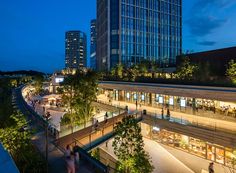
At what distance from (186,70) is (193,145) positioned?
82.3 ft

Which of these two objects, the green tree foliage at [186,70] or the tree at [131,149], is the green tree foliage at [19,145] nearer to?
the tree at [131,149]

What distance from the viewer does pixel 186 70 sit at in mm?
50000

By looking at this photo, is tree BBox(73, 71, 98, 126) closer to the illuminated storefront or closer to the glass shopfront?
the glass shopfront

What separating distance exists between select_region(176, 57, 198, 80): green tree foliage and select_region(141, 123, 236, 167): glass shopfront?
1976 centimetres

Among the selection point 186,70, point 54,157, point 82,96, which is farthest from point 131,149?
point 186,70

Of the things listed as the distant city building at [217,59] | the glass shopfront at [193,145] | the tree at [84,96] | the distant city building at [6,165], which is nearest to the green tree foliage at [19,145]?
the distant city building at [6,165]

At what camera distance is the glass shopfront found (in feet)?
78.5

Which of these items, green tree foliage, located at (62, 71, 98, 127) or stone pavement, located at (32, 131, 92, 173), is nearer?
stone pavement, located at (32, 131, 92, 173)

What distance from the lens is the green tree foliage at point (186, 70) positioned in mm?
48816

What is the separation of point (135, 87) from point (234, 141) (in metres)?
25.2

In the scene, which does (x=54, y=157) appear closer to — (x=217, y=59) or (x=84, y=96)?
(x=84, y=96)

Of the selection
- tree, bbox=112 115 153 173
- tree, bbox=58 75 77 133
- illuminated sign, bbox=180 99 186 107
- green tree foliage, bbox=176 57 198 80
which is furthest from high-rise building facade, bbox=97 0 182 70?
tree, bbox=112 115 153 173

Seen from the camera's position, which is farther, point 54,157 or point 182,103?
point 182,103

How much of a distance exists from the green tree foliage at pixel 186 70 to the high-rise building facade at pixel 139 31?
34.2 metres
